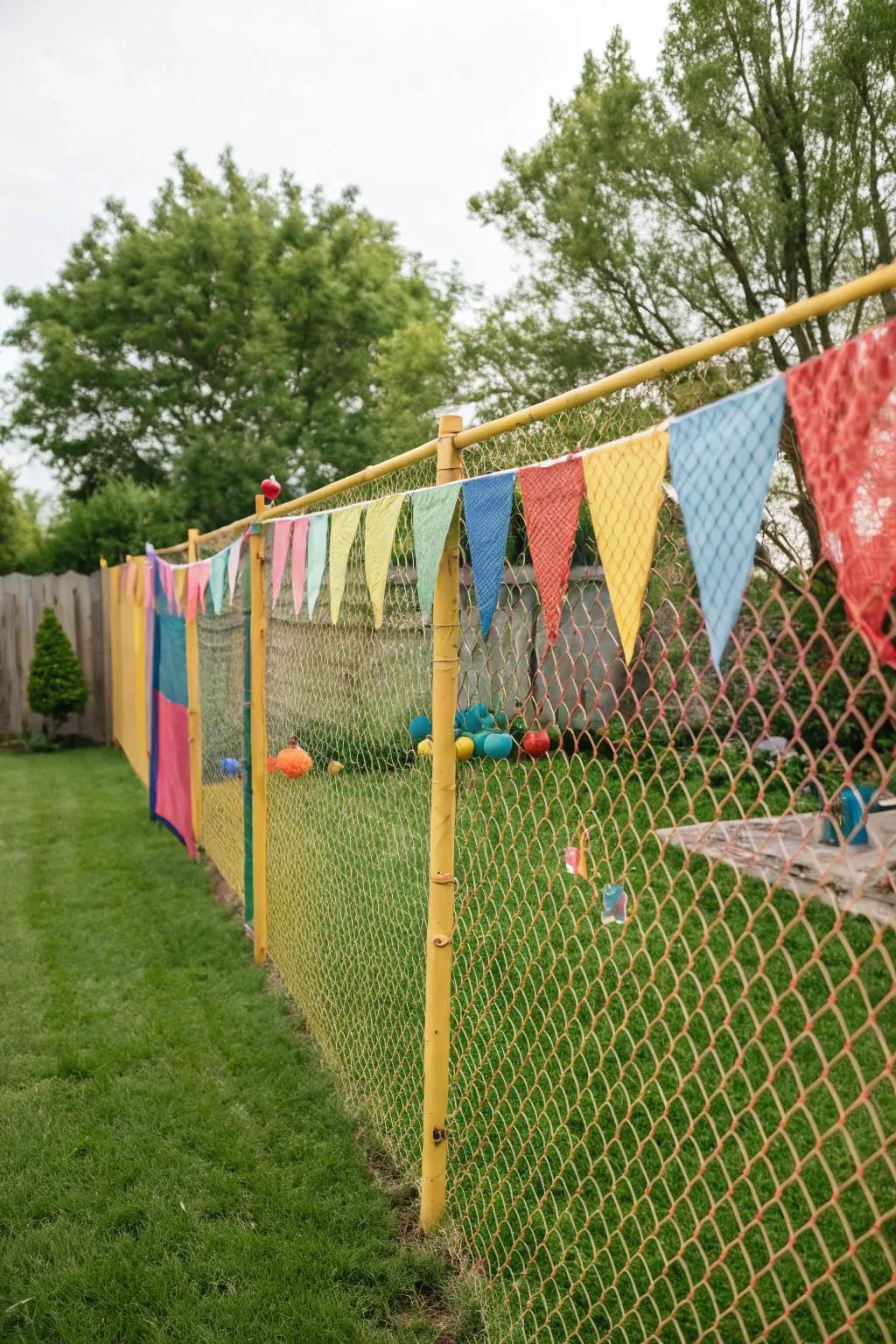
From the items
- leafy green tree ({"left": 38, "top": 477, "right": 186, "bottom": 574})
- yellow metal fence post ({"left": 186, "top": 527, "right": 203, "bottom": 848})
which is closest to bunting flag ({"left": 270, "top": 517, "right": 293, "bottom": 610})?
yellow metal fence post ({"left": 186, "top": 527, "right": 203, "bottom": 848})

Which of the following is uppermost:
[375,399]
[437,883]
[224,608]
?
[375,399]

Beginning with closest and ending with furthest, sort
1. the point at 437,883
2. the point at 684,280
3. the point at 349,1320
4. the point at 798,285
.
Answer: the point at 349,1320, the point at 437,883, the point at 798,285, the point at 684,280

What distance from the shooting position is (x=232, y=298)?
20.2 meters

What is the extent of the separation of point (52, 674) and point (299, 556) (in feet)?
28.2

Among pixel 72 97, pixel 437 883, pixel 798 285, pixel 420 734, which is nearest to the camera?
pixel 437 883

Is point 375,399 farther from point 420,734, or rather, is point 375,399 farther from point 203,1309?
point 203,1309

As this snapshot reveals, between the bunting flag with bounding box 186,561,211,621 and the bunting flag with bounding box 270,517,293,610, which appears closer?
the bunting flag with bounding box 270,517,293,610

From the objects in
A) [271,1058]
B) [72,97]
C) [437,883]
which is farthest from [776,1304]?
[72,97]

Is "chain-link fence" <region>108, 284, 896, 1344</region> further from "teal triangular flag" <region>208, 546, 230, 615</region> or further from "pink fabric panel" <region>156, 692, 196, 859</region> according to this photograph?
"pink fabric panel" <region>156, 692, 196, 859</region>

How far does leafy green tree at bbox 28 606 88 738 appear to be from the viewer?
1059 cm

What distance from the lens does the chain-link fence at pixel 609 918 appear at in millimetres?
1372

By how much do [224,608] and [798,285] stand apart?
8.31 m

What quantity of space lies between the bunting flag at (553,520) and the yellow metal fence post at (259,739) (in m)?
2.71

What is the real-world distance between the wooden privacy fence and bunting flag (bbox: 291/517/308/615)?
8.80m
